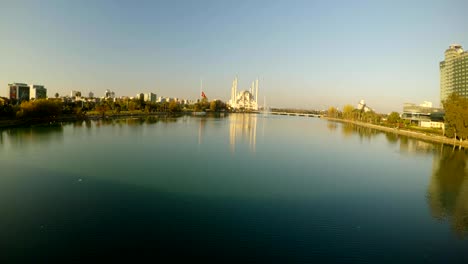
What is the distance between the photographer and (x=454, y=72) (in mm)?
30328

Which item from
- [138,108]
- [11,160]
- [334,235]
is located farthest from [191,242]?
[138,108]

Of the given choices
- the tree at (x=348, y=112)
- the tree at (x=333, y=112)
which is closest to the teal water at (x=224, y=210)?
the tree at (x=348, y=112)

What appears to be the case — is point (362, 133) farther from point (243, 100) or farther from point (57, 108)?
point (243, 100)

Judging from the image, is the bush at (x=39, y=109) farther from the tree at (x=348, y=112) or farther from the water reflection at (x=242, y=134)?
the tree at (x=348, y=112)

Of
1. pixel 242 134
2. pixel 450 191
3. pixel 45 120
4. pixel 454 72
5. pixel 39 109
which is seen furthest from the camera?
pixel 454 72

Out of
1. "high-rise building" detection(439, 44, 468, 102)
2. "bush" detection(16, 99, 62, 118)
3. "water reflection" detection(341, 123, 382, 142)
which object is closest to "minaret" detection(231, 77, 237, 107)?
"high-rise building" detection(439, 44, 468, 102)

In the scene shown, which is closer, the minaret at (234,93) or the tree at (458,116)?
the tree at (458,116)

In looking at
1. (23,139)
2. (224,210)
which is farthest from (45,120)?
(224,210)

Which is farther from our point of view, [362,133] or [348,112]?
[348,112]

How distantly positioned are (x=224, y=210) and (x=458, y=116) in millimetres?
13615

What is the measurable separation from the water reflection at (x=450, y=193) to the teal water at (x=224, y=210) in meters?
0.02

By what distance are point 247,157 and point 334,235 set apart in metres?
5.32

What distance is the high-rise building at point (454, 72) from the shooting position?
94.3ft

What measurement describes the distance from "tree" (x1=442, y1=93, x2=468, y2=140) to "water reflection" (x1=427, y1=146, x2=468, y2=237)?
14.5 feet
